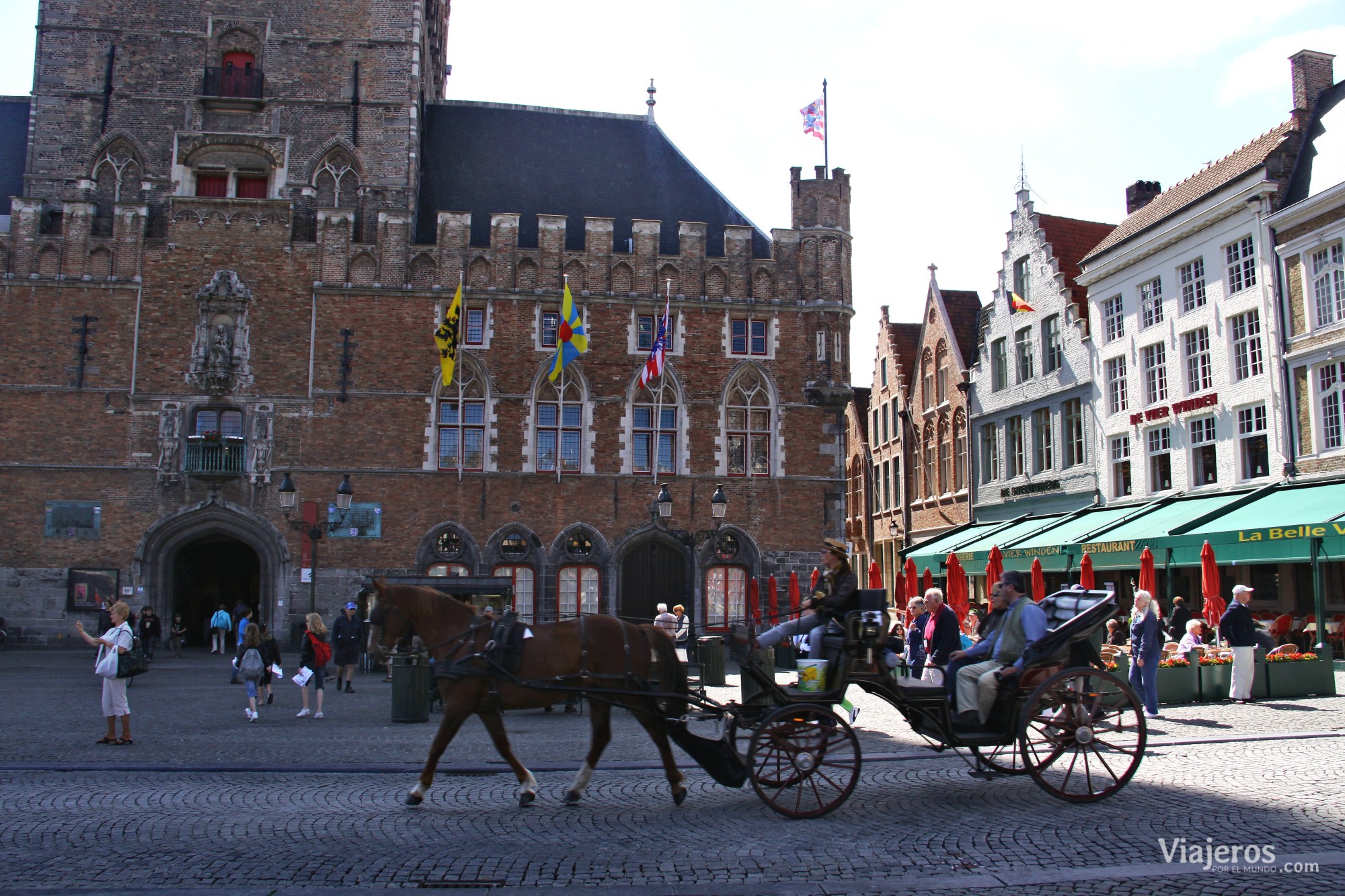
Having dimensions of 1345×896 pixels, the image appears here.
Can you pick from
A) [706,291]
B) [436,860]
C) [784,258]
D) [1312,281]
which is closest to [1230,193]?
[1312,281]

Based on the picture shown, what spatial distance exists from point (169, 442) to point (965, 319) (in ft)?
83.5

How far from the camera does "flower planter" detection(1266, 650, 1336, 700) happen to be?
14.0 m

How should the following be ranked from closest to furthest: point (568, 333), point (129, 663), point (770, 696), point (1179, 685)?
1. point (770, 696)
2. point (129, 663)
3. point (1179, 685)
4. point (568, 333)

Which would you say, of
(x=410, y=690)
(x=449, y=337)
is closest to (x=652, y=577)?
(x=449, y=337)

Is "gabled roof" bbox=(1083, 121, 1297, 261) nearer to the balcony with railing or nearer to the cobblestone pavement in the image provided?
the cobblestone pavement

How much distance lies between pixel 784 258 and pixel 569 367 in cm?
659

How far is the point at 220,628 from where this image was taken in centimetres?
2480

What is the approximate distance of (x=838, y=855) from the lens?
6.04 m

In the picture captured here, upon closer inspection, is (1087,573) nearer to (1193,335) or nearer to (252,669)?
(1193,335)

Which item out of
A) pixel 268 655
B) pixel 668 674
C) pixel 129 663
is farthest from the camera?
pixel 268 655

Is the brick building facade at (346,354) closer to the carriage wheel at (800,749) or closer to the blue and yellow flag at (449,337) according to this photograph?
the blue and yellow flag at (449,337)

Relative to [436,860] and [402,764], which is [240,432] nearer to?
[402,764]

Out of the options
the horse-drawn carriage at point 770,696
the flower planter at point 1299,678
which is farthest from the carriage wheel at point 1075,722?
the flower planter at point 1299,678

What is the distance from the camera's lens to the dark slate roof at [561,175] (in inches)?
1117
